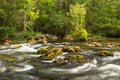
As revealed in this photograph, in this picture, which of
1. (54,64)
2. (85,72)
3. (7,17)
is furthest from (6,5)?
(85,72)

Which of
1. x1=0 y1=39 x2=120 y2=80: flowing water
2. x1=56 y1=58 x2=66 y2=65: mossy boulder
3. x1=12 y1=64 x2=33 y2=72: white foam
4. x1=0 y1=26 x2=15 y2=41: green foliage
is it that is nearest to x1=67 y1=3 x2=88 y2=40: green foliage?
x1=0 y1=26 x2=15 y2=41: green foliage

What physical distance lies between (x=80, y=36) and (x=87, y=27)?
13868 millimetres

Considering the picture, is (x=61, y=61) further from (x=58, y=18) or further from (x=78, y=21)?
(x=58, y=18)

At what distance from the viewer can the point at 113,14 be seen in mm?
50125

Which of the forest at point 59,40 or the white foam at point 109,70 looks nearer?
the white foam at point 109,70

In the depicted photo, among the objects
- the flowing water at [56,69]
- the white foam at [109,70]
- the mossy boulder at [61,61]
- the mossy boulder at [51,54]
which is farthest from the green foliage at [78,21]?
the white foam at [109,70]

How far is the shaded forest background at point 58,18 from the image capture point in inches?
1523

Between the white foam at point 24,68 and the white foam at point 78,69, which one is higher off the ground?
the white foam at point 24,68

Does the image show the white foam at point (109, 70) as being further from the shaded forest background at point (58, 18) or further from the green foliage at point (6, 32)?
the green foliage at point (6, 32)

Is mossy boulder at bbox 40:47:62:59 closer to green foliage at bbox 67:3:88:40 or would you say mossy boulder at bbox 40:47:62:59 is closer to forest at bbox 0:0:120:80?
forest at bbox 0:0:120:80

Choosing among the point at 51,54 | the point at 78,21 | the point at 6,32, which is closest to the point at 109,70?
the point at 51,54

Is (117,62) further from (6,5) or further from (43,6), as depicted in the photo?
(43,6)

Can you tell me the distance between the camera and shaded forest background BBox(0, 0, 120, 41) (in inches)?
1523

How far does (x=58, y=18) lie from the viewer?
149 feet
